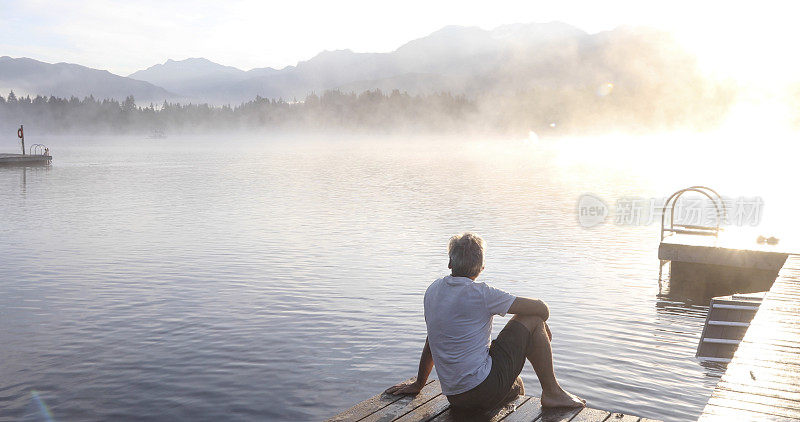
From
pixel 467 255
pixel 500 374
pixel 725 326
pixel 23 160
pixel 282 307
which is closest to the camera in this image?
pixel 467 255

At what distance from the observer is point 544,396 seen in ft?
22.2

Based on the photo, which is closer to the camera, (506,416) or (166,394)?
(506,416)

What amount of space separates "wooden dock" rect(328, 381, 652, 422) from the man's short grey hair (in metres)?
1.27

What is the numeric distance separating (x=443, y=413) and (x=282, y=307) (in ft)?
29.9

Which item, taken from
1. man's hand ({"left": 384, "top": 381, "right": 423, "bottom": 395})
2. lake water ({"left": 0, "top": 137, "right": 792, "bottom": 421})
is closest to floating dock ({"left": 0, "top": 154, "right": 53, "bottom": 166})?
lake water ({"left": 0, "top": 137, "right": 792, "bottom": 421})

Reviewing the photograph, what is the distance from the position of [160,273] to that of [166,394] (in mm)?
8803

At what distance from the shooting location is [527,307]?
21.6 ft

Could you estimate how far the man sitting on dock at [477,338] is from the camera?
6.41 m

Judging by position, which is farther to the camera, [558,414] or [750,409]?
[558,414]

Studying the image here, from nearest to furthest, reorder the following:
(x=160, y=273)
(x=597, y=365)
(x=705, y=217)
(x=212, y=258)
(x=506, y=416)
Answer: (x=506, y=416) < (x=597, y=365) < (x=160, y=273) < (x=212, y=258) < (x=705, y=217)

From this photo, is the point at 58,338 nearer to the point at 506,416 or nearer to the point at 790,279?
the point at 506,416

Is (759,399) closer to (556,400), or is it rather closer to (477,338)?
(556,400)

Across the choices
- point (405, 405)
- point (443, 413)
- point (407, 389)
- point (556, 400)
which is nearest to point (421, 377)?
point (407, 389)

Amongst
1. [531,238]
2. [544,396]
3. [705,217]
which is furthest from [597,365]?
[705,217]
